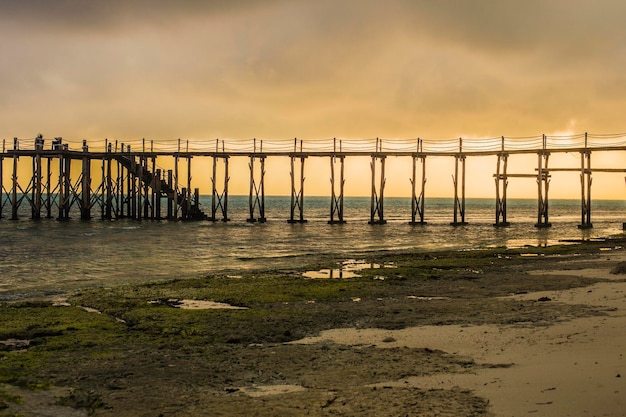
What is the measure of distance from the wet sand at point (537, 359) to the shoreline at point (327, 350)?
27 millimetres

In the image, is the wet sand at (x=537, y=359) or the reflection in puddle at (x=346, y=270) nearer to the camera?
the wet sand at (x=537, y=359)

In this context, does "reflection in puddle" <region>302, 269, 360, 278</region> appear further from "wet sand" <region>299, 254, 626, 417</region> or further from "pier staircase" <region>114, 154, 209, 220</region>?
"pier staircase" <region>114, 154, 209, 220</region>

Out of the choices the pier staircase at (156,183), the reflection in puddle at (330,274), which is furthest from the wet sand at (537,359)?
the pier staircase at (156,183)

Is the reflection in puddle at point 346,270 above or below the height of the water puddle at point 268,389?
below

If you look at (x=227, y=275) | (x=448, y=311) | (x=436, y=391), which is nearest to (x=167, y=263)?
(x=227, y=275)

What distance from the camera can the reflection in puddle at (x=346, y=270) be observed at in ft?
62.3

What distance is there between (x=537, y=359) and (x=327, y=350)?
276 centimetres

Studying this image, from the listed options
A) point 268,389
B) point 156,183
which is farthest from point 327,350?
point 156,183

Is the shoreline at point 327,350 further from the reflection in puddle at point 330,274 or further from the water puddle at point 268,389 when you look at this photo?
the reflection in puddle at point 330,274

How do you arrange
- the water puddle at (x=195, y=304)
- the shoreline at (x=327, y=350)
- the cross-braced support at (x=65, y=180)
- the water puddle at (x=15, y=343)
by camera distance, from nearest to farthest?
the shoreline at (x=327, y=350) → the water puddle at (x=15, y=343) → the water puddle at (x=195, y=304) → the cross-braced support at (x=65, y=180)

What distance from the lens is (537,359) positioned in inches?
314

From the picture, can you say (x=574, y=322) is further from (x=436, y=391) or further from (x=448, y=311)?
(x=436, y=391)

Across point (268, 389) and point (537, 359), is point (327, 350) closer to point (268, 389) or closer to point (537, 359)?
point (268, 389)

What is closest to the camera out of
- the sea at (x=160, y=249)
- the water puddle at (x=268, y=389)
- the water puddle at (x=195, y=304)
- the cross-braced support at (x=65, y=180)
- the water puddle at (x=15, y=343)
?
the water puddle at (x=268, y=389)
